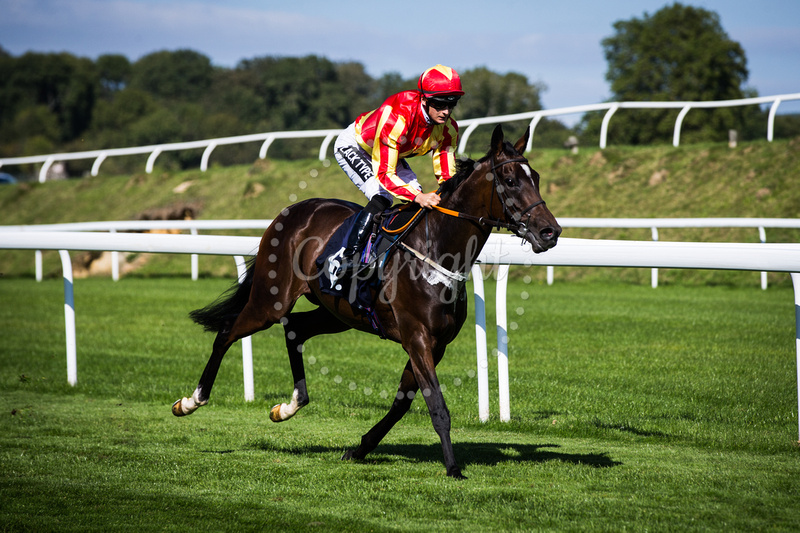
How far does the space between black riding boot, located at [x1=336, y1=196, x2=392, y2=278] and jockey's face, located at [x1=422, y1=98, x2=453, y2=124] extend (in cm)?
58

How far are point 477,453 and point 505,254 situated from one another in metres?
1.40

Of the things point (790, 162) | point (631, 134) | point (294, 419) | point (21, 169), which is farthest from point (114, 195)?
point (21, 169)

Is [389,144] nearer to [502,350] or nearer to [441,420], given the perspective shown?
[441,420]

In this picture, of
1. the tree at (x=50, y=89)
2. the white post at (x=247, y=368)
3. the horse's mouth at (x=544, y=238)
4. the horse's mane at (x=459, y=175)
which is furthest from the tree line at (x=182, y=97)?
the horse's mouth at (x=544, y=238)

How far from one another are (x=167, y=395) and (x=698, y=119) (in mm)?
27390

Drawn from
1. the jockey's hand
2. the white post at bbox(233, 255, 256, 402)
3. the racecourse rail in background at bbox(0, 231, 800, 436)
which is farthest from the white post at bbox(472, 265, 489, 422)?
the white post at bbox(233, 255, 256, 402)

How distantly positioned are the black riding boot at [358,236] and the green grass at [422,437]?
1123 millimetres

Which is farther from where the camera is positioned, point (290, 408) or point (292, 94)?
point (292, 94)

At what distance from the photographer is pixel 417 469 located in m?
4.54

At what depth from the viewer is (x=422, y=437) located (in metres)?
5.45

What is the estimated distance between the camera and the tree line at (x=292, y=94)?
27750 mm

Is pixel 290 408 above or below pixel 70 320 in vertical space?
below

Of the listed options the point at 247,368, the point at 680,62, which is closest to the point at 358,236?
the point at 247,368

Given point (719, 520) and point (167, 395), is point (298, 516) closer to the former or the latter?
point (719, 520)
